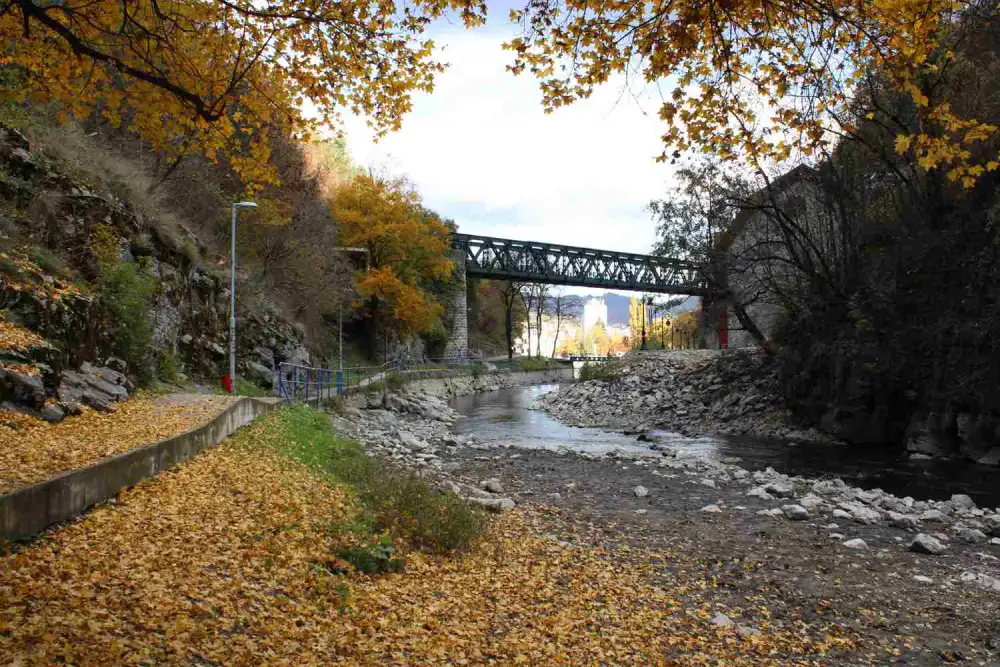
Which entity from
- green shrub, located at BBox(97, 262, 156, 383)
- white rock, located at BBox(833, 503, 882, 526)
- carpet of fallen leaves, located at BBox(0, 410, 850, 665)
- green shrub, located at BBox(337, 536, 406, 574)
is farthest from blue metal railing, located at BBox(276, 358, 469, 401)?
white rock, located at BBox(833, 503, 882, 526)

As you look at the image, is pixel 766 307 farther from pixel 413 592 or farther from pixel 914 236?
pixel 413 592

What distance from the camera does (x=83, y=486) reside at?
600 cm

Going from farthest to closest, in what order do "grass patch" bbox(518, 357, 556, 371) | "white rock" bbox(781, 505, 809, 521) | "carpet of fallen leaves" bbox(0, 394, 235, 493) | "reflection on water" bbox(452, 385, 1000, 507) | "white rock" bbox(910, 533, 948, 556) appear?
1. "grass patch" bbox(518, 357, 556, 371)
2. "reflection on water" bbox(452, 385, 1000, 507)
3. "white rock" bbox(781, 505, 809, 521)
4. "white rock" bbox(910, 533, 948, 556)
5. "carpet of fallen leaves" bbox(0, 394, 235, 493)

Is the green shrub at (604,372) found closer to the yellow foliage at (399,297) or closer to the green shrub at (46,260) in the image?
the yellow foliage at (399,297)

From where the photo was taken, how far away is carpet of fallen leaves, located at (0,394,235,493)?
6152 millimetres

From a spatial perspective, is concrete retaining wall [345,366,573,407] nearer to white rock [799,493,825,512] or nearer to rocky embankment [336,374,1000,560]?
rocky embankment [336,374,1000,560]

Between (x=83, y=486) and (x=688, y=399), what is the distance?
2620 centimetres

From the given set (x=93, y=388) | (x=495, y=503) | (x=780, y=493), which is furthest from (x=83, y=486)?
(x=780, y=493)

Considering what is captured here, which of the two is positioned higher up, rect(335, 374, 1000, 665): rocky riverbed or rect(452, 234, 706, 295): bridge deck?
rect(452, 234, 706, 295): bridge deck

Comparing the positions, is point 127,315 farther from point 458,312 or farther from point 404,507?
point 458,312

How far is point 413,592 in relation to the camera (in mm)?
5953

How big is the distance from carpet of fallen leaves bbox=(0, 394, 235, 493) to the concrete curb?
18cm

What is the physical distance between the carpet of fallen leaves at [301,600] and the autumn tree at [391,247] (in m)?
38.0

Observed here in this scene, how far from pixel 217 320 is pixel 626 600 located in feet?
66.9
